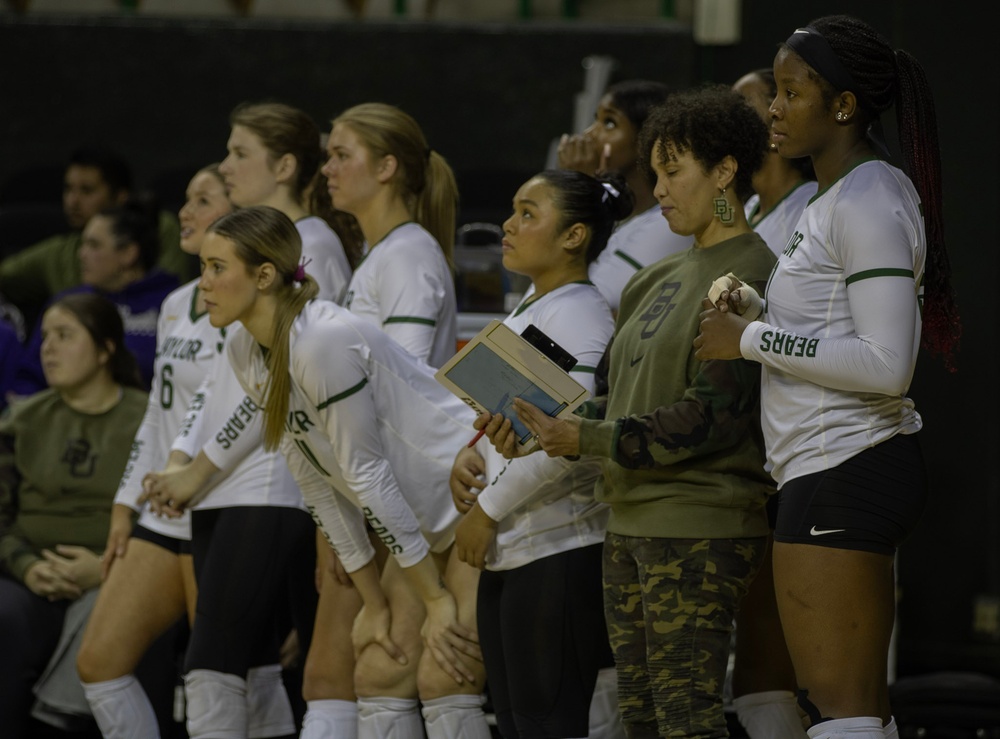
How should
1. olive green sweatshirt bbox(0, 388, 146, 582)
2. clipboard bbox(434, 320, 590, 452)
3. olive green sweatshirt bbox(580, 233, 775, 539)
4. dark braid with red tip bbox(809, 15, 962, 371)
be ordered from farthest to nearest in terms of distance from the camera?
olive green sweatshirt bbox(0, 388, 146, 582), clipboard bbox(434, 320, 590, 452), olive green sweatshirt bbox(580, 233, 775, 539), dark braid with red tip bbox(809, 15, 962, 371)

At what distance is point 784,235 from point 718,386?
656mm

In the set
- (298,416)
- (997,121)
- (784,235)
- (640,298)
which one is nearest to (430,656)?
(298,416)

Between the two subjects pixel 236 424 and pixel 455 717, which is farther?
pixel 236 424

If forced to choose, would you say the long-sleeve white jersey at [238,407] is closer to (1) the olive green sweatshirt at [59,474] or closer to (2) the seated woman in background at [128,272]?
(1) the olive green sweatshirt at [59,474]

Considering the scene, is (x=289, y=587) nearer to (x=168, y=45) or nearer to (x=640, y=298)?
(x=640, y=298)

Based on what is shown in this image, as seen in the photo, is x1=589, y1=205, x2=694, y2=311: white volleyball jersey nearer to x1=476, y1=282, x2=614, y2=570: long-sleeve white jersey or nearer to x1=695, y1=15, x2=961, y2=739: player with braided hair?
x1=476, y1=282, x2=614, y2=570: long-sleeve white jersey

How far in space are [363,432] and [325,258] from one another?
79cm

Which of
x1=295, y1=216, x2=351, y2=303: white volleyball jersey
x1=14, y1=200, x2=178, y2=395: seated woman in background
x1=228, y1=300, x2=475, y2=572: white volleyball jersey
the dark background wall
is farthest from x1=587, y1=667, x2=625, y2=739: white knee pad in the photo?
the dark background wall

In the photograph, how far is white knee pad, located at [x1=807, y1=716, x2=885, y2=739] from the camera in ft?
7.22

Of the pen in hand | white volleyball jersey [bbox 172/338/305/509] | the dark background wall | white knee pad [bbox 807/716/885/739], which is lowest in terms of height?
white knee pad [bbox 807/716/885/739]

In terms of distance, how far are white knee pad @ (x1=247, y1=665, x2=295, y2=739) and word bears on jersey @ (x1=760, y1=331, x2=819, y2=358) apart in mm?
1882

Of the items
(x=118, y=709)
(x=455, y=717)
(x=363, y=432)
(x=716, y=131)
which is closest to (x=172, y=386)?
(x=118, y=709)

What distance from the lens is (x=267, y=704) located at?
12.0 feet

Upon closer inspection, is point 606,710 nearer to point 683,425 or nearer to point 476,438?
point 476,438
